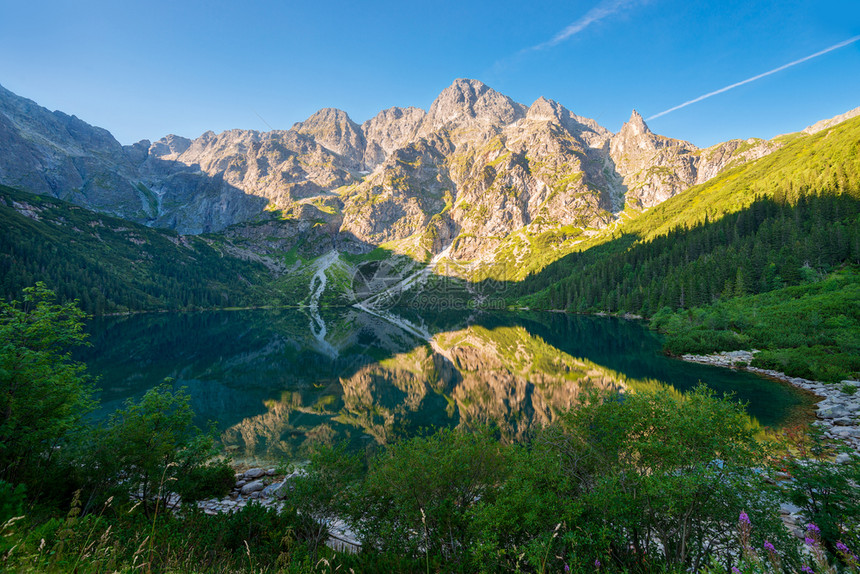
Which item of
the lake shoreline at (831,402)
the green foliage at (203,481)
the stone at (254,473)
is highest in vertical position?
the lake shoreline at (831,402)

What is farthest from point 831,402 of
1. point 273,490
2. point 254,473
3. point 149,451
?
point 149,451

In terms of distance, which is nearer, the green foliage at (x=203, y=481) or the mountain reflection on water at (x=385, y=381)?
the green foliage at (x=203, y=481)

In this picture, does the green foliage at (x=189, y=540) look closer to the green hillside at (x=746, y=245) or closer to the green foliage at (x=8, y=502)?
the green foliage at (x=8, y=502)

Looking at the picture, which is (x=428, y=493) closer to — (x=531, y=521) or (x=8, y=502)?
(x=531, y=521)

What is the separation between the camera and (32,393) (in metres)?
11.3

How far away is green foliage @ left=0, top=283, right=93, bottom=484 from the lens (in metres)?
10.8

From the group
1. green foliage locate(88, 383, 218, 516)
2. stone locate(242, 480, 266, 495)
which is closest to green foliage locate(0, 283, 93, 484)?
green foliage locate(88, 383, 218, 516)

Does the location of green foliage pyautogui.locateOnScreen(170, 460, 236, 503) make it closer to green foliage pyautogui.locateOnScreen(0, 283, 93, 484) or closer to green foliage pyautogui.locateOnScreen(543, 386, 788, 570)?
green foliage pyautogui.locateOnScreen(0, 283, 93, 484)

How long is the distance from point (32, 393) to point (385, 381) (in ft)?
132

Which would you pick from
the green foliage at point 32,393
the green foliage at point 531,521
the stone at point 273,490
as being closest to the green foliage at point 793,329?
the green foliage at point 531,521

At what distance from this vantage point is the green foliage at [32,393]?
35.6 ft

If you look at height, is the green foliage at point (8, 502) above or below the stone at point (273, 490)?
above

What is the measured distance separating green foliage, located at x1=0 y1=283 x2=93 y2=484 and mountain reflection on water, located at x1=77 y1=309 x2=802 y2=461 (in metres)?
4.02

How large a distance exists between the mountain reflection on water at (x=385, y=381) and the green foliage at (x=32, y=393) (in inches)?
158
